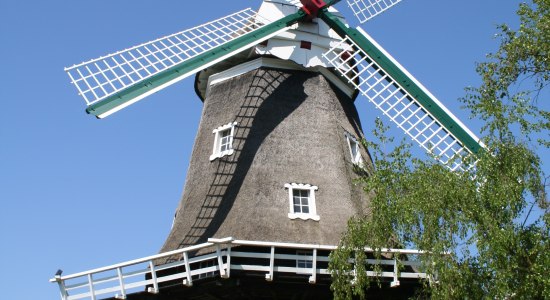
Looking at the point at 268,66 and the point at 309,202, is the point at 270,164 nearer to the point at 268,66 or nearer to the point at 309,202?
the point at 309,202

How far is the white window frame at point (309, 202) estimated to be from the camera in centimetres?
1300

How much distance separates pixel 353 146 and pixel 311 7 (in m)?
3.55

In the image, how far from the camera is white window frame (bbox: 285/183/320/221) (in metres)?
13.0

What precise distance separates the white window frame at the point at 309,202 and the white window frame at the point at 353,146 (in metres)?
1.77

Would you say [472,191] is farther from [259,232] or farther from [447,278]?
[259,232]

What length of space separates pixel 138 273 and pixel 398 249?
4.53 m

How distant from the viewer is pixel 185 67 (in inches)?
573

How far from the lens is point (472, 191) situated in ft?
32.8

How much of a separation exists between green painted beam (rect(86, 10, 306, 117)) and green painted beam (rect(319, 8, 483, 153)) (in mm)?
923

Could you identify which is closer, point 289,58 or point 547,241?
point 547,241

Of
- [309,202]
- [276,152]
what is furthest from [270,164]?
[309,202]

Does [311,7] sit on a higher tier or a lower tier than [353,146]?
higher

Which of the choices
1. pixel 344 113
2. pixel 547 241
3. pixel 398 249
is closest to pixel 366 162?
pixel 344 113

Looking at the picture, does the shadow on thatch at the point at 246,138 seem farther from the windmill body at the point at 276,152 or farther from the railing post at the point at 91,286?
the railing post at the point at 91,286
